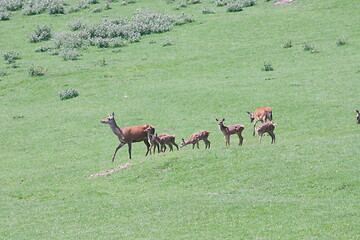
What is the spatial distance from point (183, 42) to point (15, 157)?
28.1 metres

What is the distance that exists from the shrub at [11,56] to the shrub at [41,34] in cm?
521

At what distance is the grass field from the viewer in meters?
22.4

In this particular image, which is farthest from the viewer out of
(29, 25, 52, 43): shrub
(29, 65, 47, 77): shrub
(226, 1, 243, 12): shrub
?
(226, 1, 243, 12): shrub

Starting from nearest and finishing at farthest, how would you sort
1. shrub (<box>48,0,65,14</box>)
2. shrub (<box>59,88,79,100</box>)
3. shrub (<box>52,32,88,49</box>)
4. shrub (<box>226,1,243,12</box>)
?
shrub (<box>59,88,79,100</box>) < shrub (<box>52,32,88,49</box>) < shrub (<box>226,1,243,12</box>) < shrub (<box>48,0,65,14</box>)

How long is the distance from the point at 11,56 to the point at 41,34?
6.96 meters

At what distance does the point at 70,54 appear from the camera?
60.2 m

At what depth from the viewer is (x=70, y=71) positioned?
55500 millimetres

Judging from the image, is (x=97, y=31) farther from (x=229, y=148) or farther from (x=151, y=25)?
(x=229, y=148)

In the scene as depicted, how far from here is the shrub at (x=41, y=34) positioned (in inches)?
2618

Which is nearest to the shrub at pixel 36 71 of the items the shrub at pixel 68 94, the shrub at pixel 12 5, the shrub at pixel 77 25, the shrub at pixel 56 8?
the shrub at pixel 68 94

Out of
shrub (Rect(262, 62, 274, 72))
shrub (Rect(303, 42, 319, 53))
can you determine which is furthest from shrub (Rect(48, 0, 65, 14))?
shrub (Rect(262, 62, 274, 72))

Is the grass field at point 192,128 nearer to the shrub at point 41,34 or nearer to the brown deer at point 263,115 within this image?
the shrub at point 41,34

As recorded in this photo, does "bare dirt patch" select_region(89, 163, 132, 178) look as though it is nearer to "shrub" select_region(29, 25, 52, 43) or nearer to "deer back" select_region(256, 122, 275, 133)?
"deer back" select_region(256, 122, 275, 133)

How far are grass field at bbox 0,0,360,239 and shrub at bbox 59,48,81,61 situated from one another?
861 mm
